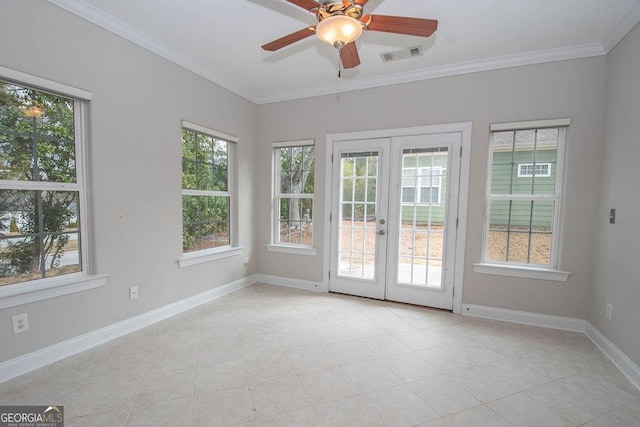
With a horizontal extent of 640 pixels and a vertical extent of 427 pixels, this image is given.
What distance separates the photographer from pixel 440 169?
319 centimetres

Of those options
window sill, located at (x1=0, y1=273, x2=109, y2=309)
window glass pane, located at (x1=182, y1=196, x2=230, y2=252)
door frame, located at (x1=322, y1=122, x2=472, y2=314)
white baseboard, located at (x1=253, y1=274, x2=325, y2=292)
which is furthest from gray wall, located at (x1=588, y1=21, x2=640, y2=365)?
window sill, located at (x1=0, y1=273, x2=109, y2=309)

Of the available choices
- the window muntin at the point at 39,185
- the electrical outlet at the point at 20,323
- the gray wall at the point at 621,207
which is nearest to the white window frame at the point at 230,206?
the window muntin at the point at 39,185

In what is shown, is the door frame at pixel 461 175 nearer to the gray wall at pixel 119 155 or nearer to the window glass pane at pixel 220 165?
the window glass pane at pixel 220 165

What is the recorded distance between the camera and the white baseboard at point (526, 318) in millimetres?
2738

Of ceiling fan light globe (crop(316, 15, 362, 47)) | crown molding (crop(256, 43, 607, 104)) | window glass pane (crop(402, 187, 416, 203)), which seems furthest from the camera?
window glass pane (crop(402, 187, 416, 203))

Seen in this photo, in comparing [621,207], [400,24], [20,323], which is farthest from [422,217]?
[20,323]

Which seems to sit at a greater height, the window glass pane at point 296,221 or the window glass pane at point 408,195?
the window glass pane at point 408,195

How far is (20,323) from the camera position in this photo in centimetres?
193

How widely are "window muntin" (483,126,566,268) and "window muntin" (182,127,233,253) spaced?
3.22 m

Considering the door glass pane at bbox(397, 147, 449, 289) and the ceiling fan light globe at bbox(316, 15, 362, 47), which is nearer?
the ceiling fan light globe at bbox(316, 15, 362, 47)

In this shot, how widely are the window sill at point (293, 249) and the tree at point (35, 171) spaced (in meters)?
2.30

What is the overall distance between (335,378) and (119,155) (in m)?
2.59

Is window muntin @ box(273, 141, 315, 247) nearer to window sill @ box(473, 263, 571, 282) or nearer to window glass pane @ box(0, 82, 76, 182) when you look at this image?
window sill @ box(473, 263, 571, 282)

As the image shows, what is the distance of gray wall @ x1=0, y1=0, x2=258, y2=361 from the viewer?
1952 mm
